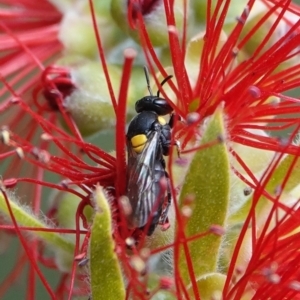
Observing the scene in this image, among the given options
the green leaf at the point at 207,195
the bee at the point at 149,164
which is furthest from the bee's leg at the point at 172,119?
the green leaf at the point at 207,195

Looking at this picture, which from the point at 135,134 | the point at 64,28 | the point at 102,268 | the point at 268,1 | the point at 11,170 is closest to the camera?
the point at 102,268

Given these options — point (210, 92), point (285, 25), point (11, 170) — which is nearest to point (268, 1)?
point (285, 25)

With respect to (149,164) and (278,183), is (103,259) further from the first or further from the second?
(278,183)

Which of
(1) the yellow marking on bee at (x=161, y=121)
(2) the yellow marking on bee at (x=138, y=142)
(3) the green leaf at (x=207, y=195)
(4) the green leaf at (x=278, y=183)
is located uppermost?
(1) the yellow marking on bee at (x=161, y=121)

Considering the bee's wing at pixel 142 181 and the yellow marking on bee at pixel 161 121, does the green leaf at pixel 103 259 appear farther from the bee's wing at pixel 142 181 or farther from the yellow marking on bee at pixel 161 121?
the yellow marking on bee at pixel 161 121

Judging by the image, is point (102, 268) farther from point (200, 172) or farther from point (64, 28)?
point (64, 28)

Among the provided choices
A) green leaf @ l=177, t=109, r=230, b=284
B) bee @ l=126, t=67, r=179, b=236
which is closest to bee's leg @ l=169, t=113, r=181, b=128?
bee @ l=126, t=67, r=179, b=236
